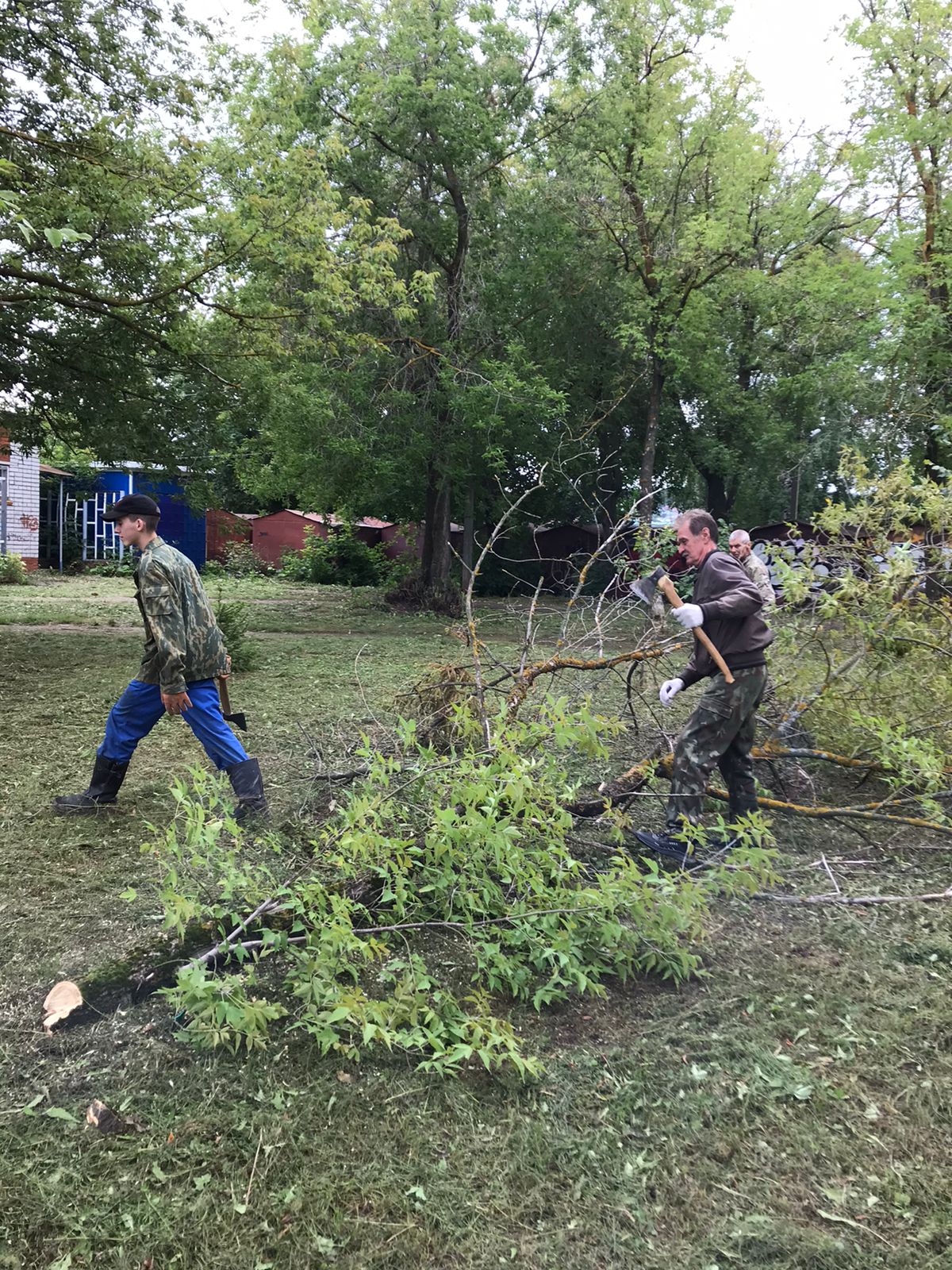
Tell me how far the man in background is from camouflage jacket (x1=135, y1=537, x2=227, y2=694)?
11.5 feet

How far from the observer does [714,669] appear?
4.66 m

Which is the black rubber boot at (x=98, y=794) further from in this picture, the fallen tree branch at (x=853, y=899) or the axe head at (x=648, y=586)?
the fallen tree branch at (x=853, y=899)

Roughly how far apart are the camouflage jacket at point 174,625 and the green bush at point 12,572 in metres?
18.2

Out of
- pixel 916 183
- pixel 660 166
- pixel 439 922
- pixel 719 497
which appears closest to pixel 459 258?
pixel 660 166

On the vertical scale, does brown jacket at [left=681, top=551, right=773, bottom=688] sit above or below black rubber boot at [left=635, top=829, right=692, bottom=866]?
above

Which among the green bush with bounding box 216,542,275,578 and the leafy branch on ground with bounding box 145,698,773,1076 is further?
the green bush with bounding box 216,542,275,578

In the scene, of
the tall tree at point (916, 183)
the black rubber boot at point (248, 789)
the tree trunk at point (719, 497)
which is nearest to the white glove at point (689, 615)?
the black rubber boot at point (248, 789)

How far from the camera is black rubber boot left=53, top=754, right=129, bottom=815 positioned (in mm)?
4797

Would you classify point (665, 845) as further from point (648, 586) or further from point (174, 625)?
point (174, 625)

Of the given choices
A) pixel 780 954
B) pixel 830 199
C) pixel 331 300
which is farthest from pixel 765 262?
pixel 780 954

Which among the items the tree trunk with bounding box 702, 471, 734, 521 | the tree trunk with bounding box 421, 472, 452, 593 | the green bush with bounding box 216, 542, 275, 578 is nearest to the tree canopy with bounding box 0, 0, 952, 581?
the tree trunk with bounding box 421, 472, 452, 593

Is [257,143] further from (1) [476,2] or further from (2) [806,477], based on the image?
(2) [806,477]

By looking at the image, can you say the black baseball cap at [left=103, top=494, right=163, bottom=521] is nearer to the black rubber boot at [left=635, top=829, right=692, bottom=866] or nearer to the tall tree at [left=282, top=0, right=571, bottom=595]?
the black rubber boot at [left=635, top=829, right=692, bottom=866]

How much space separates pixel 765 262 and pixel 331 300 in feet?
48.2
